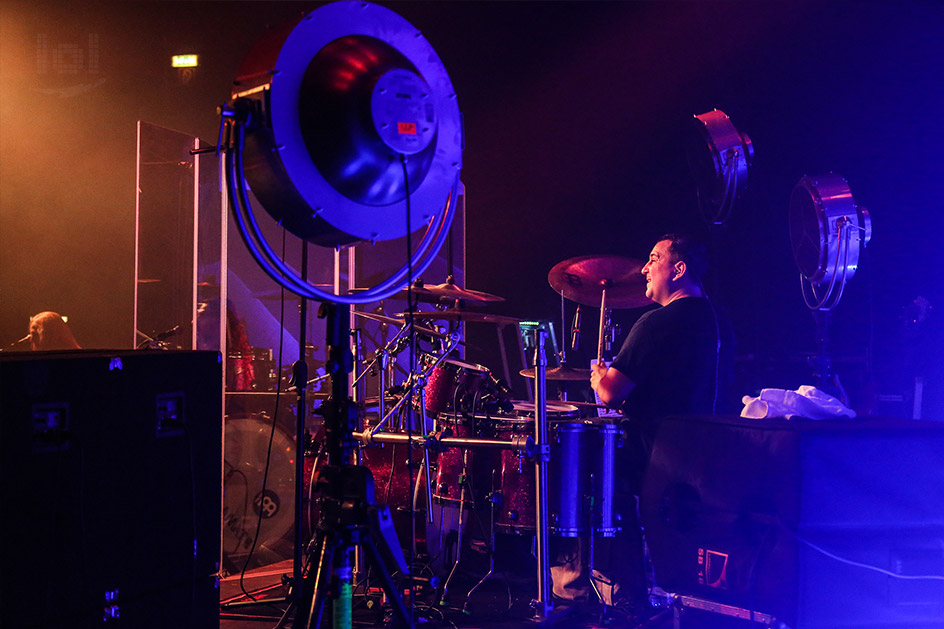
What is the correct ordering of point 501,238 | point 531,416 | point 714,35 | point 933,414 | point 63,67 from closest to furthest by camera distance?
point 531,416, point 933,414, point 714,35, point 501,238, point 63,67

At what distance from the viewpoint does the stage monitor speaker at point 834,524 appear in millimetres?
1983

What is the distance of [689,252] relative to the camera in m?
4.12

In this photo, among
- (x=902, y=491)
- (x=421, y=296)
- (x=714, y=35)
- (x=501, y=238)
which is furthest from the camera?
(x=501, y=238)

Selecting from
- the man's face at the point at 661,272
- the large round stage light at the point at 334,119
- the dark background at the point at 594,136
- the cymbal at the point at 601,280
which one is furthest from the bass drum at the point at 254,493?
the large round stage light at the point at 334,119

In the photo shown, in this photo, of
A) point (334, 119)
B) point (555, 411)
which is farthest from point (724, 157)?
point (334, 119)

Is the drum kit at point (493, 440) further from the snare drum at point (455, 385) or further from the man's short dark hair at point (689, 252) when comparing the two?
the man's short dark hair at point (689, 252)

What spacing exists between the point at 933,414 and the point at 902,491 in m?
3.59

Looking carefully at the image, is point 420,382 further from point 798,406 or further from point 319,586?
point 319,586

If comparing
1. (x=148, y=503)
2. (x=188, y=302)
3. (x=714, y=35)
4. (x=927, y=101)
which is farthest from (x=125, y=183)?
(x=927, y=101)

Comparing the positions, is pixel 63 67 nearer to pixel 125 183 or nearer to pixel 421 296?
pixel 125 183

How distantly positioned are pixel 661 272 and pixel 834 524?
233 centimetres

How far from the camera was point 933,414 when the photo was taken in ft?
16.7

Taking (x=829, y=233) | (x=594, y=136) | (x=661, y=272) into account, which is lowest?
(x=661, y=272)

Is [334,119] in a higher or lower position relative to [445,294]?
higher
